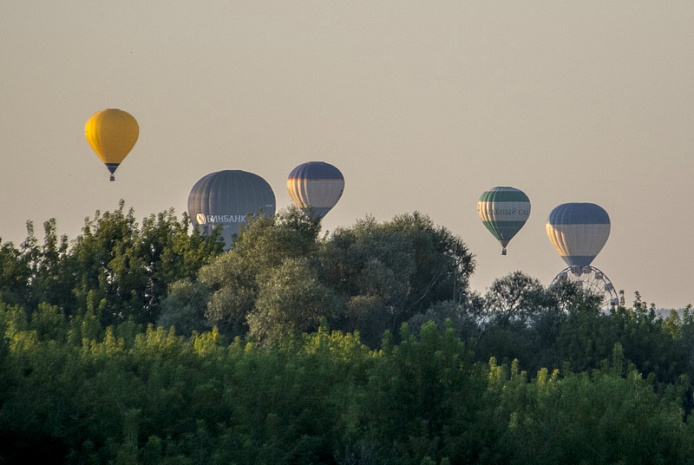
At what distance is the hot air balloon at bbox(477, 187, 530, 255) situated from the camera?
135 m

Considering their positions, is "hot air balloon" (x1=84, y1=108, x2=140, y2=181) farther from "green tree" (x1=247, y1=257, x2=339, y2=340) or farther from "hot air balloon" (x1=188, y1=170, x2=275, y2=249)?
"green tree" (x1=247, y1=257, x2=339, y2=340)

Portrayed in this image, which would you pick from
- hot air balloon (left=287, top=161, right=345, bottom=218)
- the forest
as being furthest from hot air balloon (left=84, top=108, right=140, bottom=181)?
hot air balloon (left=287, top=161, right=345, bottom=218)

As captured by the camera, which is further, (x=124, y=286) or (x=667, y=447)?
(x=124, y=286)

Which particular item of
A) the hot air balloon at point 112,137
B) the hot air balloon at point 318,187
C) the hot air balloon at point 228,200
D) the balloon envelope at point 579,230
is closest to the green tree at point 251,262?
the hot air balloon at point 112,137

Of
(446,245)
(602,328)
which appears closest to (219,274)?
(446,245)

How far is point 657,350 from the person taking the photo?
227 ft

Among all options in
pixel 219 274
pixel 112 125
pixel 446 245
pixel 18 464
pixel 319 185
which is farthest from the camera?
pixel 319 185

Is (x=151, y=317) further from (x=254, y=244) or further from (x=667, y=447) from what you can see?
(x=667, y=447)

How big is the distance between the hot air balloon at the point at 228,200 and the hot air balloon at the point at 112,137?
23.8 m

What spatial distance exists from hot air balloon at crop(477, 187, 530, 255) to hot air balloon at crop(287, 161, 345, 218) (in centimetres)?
1681

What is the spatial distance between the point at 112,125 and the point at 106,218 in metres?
14.4

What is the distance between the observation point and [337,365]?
50.8m

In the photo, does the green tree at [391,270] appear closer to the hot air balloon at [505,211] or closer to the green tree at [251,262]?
the green tree at [251,262]

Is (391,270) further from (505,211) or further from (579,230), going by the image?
(579,230)
